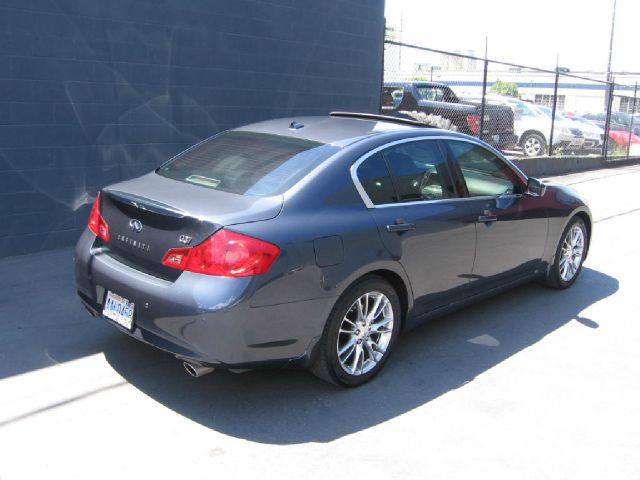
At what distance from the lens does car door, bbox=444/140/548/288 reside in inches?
198

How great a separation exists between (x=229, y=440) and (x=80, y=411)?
874 millimetres

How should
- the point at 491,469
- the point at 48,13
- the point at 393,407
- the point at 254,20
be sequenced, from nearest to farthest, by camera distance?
the point at 491,469
the point at 393,407
the point at 48,13
the point at 254,20

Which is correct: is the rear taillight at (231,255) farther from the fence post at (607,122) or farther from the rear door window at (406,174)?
the fence post at (607,122)

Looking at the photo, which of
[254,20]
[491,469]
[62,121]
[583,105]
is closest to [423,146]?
[491,469]

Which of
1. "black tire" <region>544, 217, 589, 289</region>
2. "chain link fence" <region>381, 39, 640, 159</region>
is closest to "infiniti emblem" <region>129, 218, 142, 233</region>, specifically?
"black tire" <region>544, 217, 589, 289</region>

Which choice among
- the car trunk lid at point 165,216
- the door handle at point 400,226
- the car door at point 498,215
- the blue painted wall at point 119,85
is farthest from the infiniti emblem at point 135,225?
the blue painted wall at point 119,85

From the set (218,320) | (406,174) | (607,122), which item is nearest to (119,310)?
(218,320)

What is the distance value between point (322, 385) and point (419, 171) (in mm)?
1601

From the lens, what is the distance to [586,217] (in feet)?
21.5

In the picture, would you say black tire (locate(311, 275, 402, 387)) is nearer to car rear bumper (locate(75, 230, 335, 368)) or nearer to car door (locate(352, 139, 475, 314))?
car rear bumper (locate(75, 230, 335, 368))

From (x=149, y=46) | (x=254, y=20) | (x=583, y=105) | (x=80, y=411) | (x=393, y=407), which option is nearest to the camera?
(x=80, y=411)

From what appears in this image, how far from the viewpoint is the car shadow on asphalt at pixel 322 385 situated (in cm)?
373

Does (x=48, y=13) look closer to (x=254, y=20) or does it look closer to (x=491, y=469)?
(x=254, y=20)

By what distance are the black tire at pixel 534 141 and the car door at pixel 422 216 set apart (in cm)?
1301
